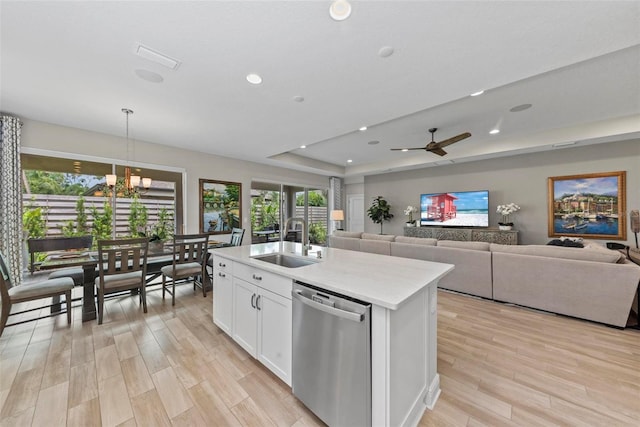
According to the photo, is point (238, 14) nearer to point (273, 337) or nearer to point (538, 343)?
point (273, 337)

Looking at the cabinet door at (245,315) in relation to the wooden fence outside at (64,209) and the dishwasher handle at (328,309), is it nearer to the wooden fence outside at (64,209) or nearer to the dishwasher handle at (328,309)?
the dishwasher handle at (328,309)

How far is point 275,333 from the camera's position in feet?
5.69

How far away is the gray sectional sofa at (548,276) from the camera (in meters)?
2.47

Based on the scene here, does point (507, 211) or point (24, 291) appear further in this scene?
point (507, 211)

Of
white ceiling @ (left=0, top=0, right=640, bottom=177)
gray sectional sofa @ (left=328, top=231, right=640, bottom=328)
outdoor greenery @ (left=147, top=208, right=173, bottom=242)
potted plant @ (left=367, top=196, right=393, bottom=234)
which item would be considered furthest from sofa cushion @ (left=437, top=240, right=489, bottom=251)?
outdoor greenery @ (left=147, top=208, right=173, bottom=242)

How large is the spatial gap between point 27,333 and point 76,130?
3030 millimetres

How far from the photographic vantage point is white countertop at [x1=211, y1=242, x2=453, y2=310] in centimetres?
120

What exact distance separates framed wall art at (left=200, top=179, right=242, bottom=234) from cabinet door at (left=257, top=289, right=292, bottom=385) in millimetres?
3934

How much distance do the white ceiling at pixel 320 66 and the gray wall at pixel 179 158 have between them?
209mm

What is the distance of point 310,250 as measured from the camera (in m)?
2.42

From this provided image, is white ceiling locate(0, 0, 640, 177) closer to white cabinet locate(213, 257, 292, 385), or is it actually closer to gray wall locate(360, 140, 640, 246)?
gray wall locate(360, 140, 640, 246)

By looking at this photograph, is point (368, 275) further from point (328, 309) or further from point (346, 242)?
point (346, 242)

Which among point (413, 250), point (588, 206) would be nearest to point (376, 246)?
point (413, 250)

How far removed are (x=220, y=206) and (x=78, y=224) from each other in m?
2.33
